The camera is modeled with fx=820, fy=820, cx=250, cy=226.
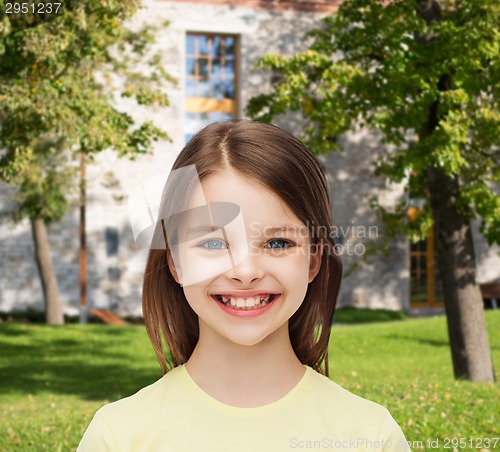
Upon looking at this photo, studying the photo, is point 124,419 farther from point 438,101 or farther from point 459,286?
point 459,286

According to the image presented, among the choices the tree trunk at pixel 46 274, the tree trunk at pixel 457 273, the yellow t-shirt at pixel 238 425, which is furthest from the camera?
the tree trunk at pixel 46 274

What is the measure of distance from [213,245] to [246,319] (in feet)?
0.59

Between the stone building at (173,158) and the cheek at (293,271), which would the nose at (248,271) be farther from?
the stone building at (173,158)

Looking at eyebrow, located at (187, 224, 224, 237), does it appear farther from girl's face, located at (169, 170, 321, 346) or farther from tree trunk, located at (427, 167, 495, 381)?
tree trunk, located at (427, 167, 495, 381)

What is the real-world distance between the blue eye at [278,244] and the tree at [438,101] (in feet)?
22.1

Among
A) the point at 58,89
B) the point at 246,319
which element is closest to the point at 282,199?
the point at 246,319

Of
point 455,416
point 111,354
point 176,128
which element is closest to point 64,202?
point 111,354

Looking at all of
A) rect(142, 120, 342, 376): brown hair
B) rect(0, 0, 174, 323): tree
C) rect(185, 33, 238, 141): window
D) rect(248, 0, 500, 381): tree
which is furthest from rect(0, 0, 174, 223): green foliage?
rect(185, 33, 238, 141): window

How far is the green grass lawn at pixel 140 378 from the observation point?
20.7 feet

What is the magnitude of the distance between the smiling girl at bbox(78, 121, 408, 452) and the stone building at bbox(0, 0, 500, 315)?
17932 mm

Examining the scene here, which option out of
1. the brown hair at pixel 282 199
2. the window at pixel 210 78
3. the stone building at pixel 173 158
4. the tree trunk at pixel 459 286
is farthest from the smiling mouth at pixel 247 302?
the window at pixel 210 78

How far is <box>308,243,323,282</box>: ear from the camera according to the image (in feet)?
6.43

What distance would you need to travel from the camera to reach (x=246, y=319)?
1807mm

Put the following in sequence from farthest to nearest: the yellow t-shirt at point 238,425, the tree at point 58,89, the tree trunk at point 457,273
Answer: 1. the tree trunk at point 457,273
2. the tree at point 58,89
3. the yellow t-shirt at point 238,425
